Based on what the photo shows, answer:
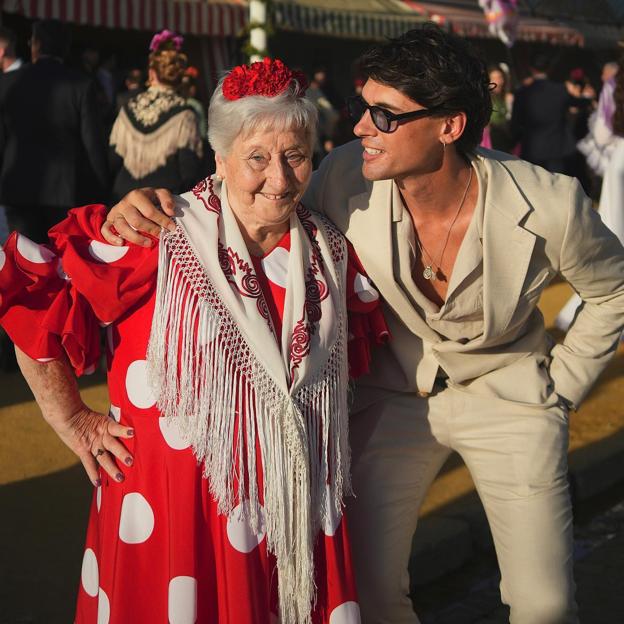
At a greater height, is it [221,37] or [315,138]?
[315,138]

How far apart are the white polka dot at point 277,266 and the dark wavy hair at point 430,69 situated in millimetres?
687

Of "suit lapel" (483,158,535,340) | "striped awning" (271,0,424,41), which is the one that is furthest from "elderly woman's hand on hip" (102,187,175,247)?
"striped awning" (271,0,424,41)

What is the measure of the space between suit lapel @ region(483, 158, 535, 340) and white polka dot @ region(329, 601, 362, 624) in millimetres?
928

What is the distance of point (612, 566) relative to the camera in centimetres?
474

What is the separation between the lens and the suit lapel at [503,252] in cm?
335

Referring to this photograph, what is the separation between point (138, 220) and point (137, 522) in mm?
808

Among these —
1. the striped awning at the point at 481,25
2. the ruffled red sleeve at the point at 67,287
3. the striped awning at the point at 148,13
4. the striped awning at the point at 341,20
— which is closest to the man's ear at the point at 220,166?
Answer: the ruffled red sleeve at the point at 67,287

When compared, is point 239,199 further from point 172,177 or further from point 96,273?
point 172,177

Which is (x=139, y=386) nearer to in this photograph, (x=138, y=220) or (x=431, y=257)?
(x=138, y=220)

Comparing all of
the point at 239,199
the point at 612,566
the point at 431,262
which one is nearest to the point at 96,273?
the point at 239,199

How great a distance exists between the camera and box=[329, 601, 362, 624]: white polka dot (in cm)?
306

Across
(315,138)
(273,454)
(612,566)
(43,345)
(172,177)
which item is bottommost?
(612,566)

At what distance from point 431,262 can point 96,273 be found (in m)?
1.14

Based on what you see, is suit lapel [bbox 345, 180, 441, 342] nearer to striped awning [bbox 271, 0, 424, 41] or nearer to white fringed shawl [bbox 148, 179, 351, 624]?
white fringed shawl [bbox 148, 179, 351, 624]
